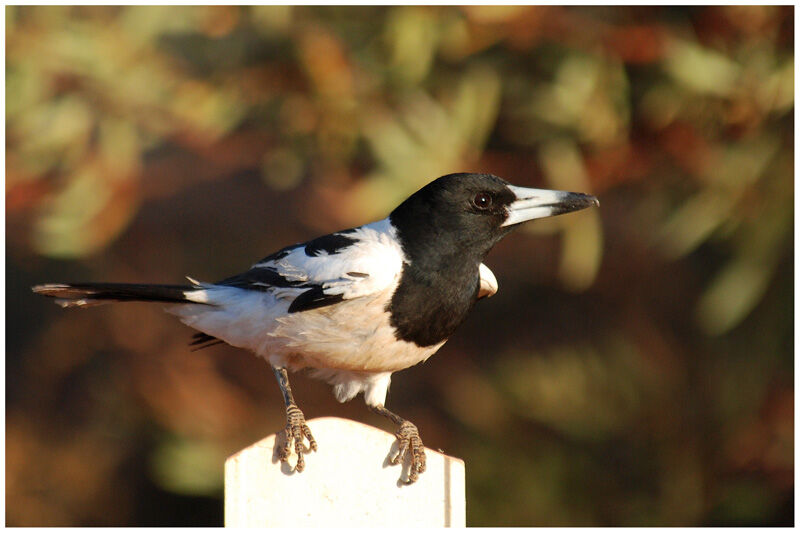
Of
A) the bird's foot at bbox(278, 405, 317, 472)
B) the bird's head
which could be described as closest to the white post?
the bird's foot at bbox(278, 405, 317, 472)

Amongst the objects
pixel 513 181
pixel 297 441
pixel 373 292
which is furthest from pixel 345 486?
pixel 513 181

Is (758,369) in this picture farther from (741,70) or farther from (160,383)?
(160,383)

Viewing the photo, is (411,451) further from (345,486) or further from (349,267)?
(349,267)

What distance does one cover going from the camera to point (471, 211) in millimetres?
1710

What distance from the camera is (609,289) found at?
3.51 m

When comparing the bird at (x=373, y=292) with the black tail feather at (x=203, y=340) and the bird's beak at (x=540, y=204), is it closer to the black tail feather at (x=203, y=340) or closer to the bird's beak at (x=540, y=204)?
the bird's beak at (x=540, y=204)

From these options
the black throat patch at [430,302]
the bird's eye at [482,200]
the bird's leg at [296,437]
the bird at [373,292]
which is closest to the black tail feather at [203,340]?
the bird at [373,292]

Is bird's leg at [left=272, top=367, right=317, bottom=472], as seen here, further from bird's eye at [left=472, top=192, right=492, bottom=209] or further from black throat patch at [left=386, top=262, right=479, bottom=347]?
bird's eye at [left=472, top=192, right=492, bottom=209]

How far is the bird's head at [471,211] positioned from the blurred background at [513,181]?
1111mm

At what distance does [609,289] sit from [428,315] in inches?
79.3

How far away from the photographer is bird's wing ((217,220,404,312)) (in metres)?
1.61

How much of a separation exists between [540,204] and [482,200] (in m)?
0.11

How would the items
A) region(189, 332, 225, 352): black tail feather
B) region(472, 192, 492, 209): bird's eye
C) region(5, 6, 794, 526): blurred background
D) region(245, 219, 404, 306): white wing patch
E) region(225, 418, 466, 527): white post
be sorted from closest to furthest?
1. region(225, 418, 466, 527): white post
2. region(245, 219, 404, 306): white wing patch
3. region(472, 192, 492, 209): bird's eye
4. region(189, 332, 225, 352): black tail feather
5. region(5, 6, 794, 526): blurred background

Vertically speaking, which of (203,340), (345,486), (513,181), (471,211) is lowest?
(345,486)
